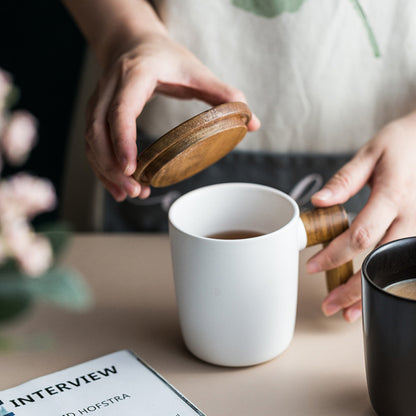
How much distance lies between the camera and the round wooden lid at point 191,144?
1.73 feet

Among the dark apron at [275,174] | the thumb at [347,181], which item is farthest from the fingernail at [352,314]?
the dark apron at [275,174]

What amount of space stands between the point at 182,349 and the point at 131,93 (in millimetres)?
284

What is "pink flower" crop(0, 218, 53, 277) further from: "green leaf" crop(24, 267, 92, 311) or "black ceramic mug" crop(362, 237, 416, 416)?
"black ceramic mug" crop(362, 237, 416, 416)

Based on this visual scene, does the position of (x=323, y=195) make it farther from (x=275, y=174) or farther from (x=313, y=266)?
(x=275, y=174)

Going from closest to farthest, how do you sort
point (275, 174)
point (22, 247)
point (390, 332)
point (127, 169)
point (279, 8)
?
1. point (22, 247)
2. point (390, 332)
3. point (127, 169)
4. point (279, 8)
5. point (275, 174)

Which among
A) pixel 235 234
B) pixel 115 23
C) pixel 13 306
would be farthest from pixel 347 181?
pixel 13 306

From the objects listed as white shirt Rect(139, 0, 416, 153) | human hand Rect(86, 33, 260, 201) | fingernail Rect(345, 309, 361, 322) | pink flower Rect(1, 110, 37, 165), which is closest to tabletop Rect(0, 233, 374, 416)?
fingernail Rect(345, 309, 361, 322)

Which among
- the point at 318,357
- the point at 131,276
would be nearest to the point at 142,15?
the point at 131,276

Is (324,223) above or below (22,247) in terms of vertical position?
below

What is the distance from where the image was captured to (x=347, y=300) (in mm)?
642

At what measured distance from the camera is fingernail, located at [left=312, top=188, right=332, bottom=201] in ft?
2.08

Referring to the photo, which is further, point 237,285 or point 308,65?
point 308,65

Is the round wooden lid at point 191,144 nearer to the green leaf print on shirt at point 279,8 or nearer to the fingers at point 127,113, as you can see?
the fingers at point 127,113

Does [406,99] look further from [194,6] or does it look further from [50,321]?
[50,321]
